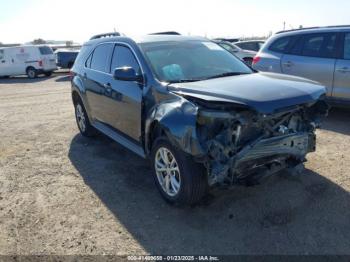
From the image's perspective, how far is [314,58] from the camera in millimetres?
6984

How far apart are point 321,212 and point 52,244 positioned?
275 centimetres

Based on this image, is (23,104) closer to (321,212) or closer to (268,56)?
(268,56)

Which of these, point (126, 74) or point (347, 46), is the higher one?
point (347, 46)

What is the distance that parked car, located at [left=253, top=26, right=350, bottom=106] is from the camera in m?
6.59

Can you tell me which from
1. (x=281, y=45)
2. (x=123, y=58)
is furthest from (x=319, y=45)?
(x=123, y=58)

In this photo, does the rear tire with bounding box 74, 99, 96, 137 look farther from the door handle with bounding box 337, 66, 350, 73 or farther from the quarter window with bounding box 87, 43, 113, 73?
the door handle with bounding box 337, 66, 350, 73

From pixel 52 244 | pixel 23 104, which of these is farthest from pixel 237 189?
pixel 23 104

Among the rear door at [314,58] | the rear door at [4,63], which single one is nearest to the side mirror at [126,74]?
the rear door at [314,58]

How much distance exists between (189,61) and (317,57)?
3710 millimetres

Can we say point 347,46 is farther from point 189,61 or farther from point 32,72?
point 32,72

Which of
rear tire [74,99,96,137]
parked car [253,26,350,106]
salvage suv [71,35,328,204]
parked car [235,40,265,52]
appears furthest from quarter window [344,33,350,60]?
parked car [235,40,265,52]

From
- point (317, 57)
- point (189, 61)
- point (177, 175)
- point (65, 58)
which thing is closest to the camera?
point (177, 175)

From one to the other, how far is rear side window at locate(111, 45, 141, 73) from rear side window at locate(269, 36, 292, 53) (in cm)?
416

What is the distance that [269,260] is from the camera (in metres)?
2.96
